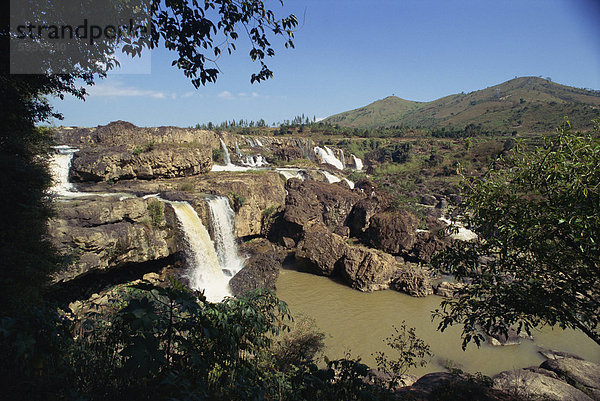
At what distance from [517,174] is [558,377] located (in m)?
6.37

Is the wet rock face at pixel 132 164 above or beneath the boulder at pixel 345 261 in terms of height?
above

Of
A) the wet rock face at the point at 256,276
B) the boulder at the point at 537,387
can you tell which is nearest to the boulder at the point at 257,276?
the wet rock face at the point at 256,276

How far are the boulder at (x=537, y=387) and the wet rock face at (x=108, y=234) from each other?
1208 centimetres

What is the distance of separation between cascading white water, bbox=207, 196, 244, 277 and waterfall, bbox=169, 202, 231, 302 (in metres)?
0.88

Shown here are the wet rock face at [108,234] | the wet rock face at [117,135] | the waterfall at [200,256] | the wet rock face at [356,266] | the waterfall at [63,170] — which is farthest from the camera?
the wet rock face at [117,135]

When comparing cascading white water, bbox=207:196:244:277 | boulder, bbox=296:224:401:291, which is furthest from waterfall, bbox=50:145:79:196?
boulder, bbox=296:224:401:291

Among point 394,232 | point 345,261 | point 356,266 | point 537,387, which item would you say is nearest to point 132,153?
point 345,261

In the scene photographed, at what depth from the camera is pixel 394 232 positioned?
17.6m

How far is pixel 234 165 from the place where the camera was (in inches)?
1268

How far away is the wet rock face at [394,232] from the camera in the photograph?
57.2 feet

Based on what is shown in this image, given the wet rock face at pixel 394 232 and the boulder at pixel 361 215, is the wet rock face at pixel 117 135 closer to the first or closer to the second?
→ the boulder at pixel 361 215

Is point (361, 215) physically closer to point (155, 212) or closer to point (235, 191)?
point (235, 191)

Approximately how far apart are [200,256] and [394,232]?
11.2 metres

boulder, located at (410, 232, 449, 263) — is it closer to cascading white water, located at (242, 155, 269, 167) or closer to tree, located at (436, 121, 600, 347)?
tree, located at (436, 121, 600, 347)
